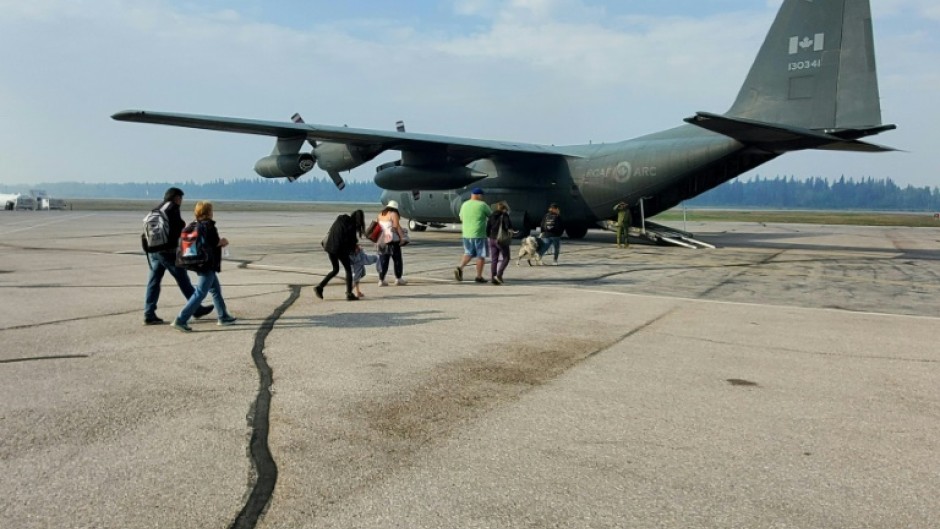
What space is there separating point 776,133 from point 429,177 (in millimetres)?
11687

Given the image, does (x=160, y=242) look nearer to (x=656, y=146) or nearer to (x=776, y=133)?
(x=776, y=133)

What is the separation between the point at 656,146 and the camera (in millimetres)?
21797

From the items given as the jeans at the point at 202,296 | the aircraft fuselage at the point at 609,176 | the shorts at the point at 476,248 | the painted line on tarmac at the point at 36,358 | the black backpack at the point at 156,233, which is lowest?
the painted line on tarmac at the point at 36,358

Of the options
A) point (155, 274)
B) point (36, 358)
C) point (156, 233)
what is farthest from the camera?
point (155, 274)

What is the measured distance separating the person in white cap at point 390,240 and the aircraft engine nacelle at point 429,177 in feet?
35.8

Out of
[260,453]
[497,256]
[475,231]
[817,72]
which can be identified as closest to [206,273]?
[260,453]

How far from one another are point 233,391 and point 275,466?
181 cm

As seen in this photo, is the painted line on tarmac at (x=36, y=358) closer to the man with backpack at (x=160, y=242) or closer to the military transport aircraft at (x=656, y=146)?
the man with backpack at (x=160, y=242)

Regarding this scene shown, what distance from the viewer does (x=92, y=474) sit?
3875 mm

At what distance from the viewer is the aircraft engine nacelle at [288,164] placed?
21.7 meters

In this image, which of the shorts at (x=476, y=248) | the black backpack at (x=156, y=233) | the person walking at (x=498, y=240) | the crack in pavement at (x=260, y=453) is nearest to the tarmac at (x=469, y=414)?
the crack in pavement at (x=260, y=453)

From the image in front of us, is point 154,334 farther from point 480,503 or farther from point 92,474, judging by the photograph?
point 480,503

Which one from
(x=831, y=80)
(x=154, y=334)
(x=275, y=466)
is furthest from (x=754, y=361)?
(x=831, y=80)

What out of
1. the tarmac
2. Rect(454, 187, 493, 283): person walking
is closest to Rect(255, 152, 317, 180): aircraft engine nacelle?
Rect(454, 187, 493, 283): person walking
